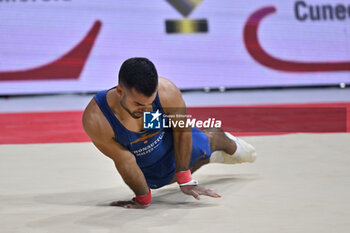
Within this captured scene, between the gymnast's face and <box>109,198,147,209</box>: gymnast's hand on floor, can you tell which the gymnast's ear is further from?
<box>109,198,147,209</box>: gymnast's hand on floor

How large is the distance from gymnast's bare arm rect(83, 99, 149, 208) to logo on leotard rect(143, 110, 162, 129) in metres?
0.17

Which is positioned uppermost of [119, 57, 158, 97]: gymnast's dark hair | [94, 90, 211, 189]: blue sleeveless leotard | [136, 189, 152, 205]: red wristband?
[119, 57, 158, 97]: gymnast's dark hair

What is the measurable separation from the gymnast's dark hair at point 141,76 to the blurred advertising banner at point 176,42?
5335 mm

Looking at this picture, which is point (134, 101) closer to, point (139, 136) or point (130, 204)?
point (139, 136)

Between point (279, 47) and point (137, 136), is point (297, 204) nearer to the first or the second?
point (137, 136)

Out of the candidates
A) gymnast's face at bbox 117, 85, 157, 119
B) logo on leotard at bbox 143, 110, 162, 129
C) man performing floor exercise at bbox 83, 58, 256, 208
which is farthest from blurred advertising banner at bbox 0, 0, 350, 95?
gymnast's face at bbox 117, 85, 157, 119

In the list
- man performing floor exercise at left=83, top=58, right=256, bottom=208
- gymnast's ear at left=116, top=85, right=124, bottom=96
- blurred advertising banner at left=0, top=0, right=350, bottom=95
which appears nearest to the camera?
gymnast's ear at left=116, top=85, right=124, bottom=96

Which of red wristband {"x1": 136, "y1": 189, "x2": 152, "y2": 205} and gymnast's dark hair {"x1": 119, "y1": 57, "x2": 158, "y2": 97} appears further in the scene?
red wristband {"x1": 136, "y1": 189, "x2": 152, "y2": 205}

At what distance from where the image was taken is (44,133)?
588cm

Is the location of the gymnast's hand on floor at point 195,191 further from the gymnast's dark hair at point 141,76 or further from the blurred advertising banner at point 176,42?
the blurred advertising banner at point 176,42

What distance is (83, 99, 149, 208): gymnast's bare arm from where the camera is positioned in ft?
10.2

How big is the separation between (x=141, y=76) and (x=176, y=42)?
18.1ft

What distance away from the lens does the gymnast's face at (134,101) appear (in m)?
2.83

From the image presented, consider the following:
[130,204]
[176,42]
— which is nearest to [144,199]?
[130,204]
